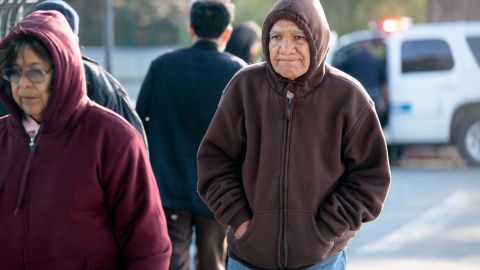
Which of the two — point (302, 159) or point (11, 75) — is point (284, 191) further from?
point (11, 75)

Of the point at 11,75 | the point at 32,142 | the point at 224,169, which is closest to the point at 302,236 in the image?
the point at 224,169

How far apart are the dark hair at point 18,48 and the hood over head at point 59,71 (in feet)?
0.04

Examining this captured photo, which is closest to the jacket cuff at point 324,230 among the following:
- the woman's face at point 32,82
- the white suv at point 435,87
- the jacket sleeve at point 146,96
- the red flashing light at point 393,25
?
the woman's face at point 32,82

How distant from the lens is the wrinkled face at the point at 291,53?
4141mm

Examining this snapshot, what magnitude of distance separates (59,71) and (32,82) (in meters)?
0.12

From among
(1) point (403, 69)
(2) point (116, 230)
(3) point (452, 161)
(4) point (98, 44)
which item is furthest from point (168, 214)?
(4) point (98, 44)

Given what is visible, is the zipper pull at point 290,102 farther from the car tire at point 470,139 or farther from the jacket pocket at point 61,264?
the car tire at point 470,139

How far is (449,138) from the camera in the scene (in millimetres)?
16062

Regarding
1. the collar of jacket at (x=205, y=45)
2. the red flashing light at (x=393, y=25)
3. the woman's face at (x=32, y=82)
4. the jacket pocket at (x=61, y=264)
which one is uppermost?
the woman's face at (x=32, y=82)

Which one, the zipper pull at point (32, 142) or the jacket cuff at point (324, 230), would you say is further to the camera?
the jacket cuff at point (324, 230)

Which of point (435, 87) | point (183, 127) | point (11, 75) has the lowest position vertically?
point (435, 87)

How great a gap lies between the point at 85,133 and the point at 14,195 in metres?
0.29

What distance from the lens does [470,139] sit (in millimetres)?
16031

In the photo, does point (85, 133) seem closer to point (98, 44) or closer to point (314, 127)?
point (314, 127)
